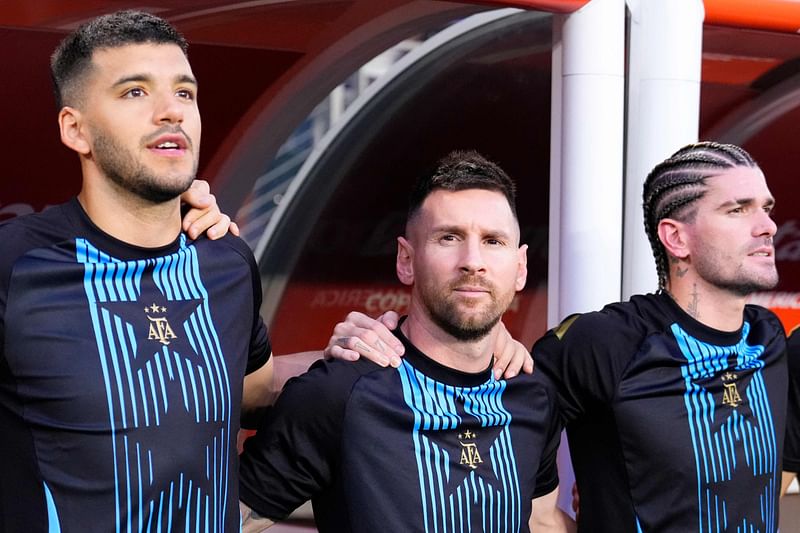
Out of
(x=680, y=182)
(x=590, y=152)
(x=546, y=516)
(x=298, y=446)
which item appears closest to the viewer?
(x=298, y=446)

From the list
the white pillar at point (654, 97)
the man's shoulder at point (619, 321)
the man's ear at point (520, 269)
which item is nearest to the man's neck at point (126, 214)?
the man's ear at point (520, 269)

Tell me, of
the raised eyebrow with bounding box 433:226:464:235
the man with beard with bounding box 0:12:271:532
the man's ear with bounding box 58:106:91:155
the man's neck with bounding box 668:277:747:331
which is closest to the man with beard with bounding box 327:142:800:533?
the man's neck with bounding box 668:277:747:331

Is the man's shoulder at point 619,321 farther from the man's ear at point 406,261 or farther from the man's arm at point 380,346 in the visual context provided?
the man's ear at point 406,261

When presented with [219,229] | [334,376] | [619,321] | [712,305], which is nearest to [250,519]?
[334,376]

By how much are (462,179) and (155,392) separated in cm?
68

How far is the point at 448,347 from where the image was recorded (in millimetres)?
1968

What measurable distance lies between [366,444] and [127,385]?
17.0 inches

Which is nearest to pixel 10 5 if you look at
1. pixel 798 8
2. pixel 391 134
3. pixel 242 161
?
pixel 242 161

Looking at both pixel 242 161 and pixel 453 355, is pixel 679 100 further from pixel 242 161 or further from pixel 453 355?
pixel 242 161

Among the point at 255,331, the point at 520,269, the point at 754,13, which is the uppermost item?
the point at 754,13

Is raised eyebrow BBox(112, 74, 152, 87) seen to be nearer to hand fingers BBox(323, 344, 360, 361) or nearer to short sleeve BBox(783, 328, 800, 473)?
hand fingers BBox(323, 344, 360, 361)

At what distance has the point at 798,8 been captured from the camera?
2.59 meters

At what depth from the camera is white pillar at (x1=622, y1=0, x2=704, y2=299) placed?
8.22ft

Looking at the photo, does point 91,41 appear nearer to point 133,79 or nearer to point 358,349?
point 133,79
